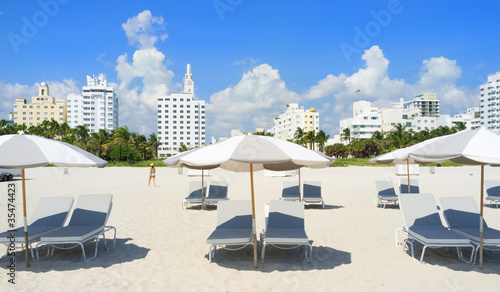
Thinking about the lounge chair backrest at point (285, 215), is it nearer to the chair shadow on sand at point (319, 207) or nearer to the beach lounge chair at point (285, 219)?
the beach lounge chair at point (285, 219)

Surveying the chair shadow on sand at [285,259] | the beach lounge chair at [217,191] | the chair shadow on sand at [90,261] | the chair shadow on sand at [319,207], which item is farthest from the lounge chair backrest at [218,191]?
the chair shadow on sand at [285,259]

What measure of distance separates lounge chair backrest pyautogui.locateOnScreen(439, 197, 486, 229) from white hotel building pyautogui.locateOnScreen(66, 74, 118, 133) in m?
139

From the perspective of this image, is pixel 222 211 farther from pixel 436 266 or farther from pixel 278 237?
pixel 436 266

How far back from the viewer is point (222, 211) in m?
7.10

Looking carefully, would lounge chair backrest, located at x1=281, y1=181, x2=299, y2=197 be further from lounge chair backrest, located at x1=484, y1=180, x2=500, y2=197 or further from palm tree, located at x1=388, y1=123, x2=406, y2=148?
palm tree, located at x1=388, y1=123, x2=406, y2=148

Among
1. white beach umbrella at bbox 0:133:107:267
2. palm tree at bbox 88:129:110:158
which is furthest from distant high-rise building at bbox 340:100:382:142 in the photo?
white beach umbrella at bbox 0:133:107:267

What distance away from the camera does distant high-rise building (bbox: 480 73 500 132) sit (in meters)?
120

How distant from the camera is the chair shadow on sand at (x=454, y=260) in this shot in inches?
232

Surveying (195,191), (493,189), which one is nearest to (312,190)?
(195,191)

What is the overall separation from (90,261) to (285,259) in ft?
11.8

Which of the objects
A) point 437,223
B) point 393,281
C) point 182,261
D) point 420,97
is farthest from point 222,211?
point 420,97

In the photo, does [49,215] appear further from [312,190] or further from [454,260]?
[312,190]

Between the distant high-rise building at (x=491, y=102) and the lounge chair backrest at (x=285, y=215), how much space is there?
139 metres

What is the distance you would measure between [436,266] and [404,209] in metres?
1.44
